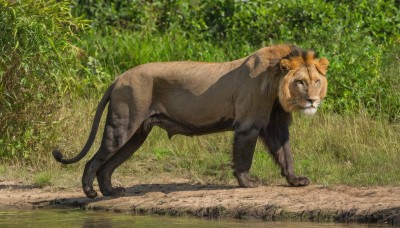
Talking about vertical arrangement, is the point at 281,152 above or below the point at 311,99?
below

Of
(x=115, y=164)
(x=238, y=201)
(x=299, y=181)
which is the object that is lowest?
(x=238, y=201)

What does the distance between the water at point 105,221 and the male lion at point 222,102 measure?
0.55 m

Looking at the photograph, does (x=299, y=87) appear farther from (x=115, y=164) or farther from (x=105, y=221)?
(x=105, y=221)

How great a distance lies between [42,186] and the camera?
1027cm

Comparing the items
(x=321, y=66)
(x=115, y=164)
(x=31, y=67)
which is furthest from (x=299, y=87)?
(x=31, y=67)

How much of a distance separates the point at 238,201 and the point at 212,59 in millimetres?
5178

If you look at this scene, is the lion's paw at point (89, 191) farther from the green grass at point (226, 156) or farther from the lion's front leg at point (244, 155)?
the lion's front leg at point (244, 155)

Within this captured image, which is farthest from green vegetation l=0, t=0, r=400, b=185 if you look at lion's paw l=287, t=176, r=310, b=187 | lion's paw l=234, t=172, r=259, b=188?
lion's paw l=234, t=172, r=259, b=188

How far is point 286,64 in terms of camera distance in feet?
30.1

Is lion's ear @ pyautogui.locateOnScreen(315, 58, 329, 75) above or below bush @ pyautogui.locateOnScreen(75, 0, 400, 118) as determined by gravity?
below

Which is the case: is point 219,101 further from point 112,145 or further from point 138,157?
point 138,157

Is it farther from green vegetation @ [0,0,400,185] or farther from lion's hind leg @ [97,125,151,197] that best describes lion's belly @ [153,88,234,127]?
green vegetation @ [0,0,400,185]

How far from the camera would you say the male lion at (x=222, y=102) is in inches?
363

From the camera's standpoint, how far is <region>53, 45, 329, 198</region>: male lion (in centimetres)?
923
